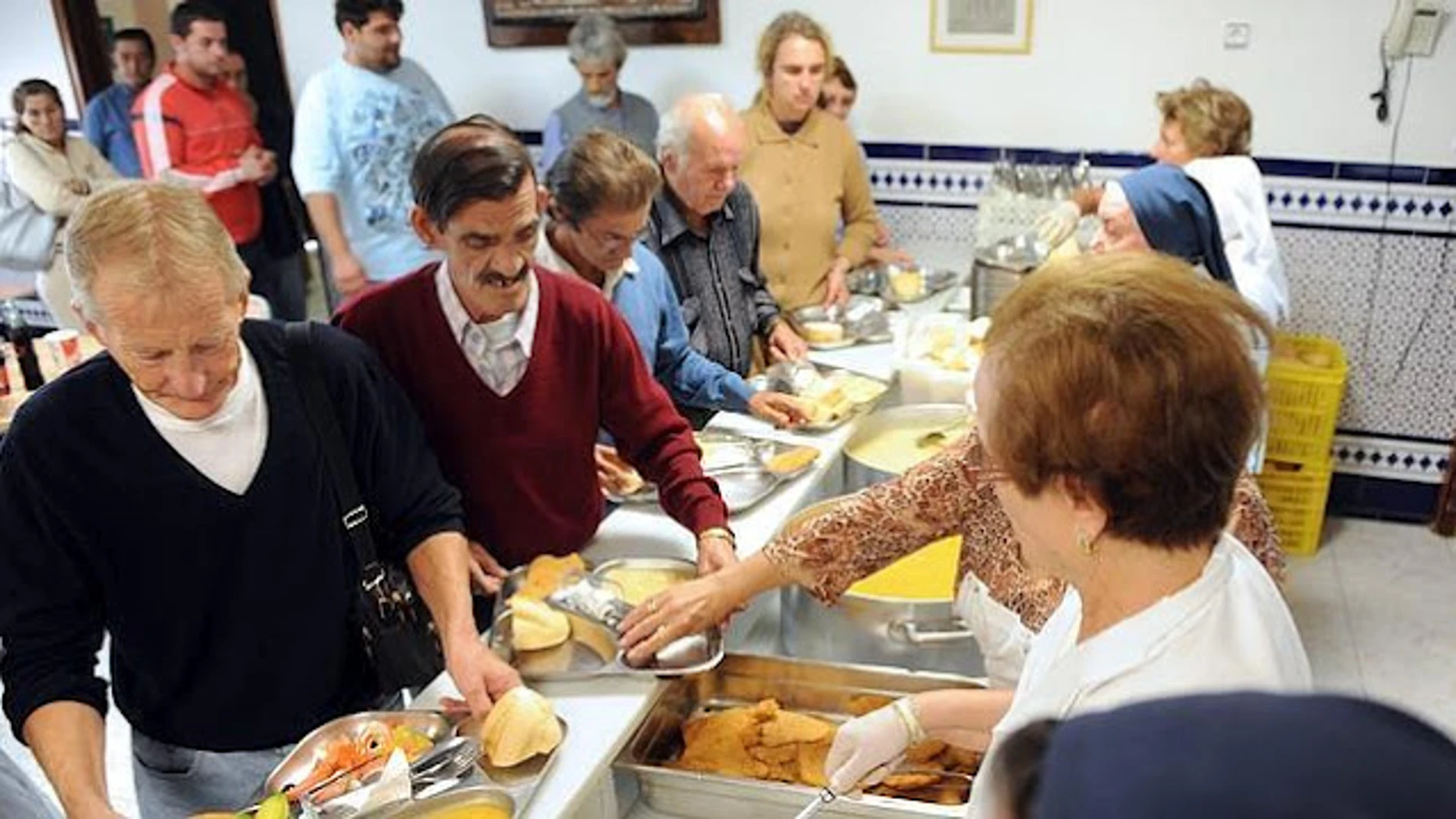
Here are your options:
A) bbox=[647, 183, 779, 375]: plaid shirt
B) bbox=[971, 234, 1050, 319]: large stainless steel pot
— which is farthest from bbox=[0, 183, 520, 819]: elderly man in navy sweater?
bbox=[971, 234, 1050, 319]: large stainless steel pot

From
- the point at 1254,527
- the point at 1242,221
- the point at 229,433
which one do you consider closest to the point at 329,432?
the point at 229,433

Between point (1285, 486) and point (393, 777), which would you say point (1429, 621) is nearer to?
point (1285, 486)

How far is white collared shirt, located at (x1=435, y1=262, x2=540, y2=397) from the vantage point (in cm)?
183

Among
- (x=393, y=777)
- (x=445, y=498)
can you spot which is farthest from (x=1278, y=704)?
(x=445, y=498)

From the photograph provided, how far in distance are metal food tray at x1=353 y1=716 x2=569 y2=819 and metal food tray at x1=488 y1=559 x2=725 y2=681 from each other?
0.58ft

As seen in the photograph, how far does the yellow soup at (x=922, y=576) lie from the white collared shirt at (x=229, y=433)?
3.11 ft

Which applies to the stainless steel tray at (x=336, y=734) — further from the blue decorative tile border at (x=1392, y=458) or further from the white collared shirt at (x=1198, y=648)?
the blue decorative tile border at (x=1392, y=458)

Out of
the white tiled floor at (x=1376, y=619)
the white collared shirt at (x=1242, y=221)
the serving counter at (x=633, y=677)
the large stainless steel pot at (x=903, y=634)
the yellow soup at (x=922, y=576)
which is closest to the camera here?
the serving counter at (x=633, y=677)

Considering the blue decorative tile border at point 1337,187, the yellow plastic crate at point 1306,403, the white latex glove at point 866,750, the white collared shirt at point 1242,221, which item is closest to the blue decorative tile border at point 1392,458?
the yellow plastic crate at point 1306,403

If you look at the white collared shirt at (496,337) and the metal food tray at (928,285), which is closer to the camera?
the white collared shirt at (496,337)

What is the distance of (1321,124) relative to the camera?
12.8 feet

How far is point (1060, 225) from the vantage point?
3479 mm

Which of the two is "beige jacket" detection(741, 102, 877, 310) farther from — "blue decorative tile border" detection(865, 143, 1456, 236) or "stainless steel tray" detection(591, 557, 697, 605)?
"stainless steel tray" detection(591, 557, 697, 605)

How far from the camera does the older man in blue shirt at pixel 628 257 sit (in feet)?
7.22
